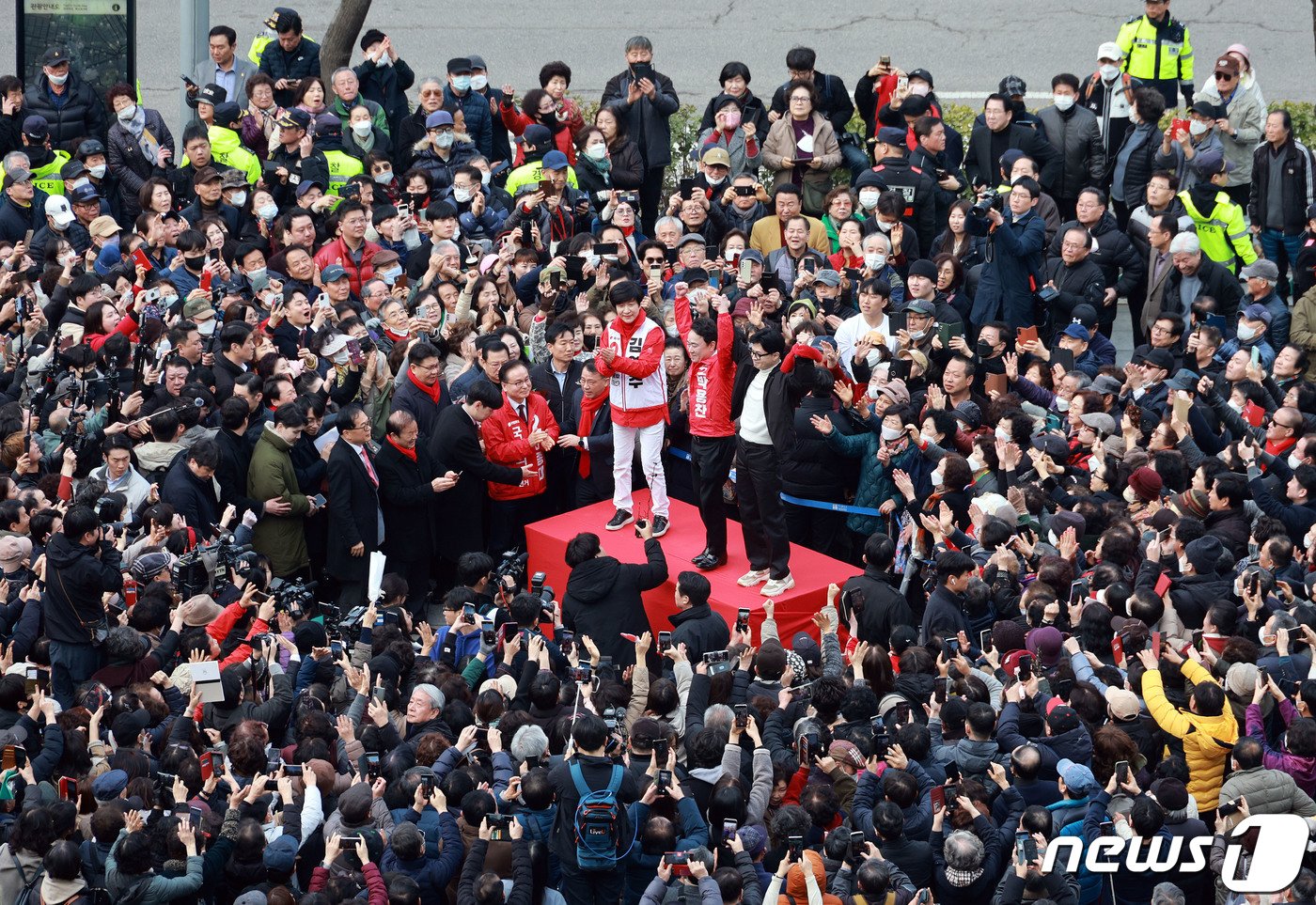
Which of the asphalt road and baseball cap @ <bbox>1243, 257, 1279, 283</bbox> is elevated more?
the asphalt road

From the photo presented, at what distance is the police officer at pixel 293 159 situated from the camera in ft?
50.6

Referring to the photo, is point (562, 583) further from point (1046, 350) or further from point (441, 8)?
point (441, 8)

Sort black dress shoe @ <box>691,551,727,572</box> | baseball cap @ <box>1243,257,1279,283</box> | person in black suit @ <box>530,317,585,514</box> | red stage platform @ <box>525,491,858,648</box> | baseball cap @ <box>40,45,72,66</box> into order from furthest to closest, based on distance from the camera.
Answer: baseball cap @ <box>40,45,72,66</box>, baseball cap @ <box>1243,257,1279,283</box>, person in black suit @ <box>530,317,585,514</box>, black dress shoe @ <box>691,551,727,572</box>, red stage platform @ <box>525,491,858,648</box>

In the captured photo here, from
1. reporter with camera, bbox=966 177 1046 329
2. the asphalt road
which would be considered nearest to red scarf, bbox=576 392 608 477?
reporter with camera, bbox=966 177 1046 329

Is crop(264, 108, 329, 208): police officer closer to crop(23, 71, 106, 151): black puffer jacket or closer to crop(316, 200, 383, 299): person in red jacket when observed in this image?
crop(316, 200, 383, 299): person in red jacket

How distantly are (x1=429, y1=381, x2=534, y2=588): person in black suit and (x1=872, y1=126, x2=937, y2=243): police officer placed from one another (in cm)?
427

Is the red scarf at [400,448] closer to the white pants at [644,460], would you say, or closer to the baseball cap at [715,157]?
the white pants at [644,460]

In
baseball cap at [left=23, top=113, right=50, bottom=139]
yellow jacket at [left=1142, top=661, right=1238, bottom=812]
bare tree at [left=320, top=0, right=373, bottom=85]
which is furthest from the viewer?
bare tree at [left=320, top=0, right=373, bottom=85]

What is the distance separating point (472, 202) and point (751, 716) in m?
6.99

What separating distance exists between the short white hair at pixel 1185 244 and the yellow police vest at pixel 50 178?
30.0 ft

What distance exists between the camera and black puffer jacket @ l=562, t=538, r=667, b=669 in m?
11.3

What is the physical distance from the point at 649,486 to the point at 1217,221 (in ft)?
17.0

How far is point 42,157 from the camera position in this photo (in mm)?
15781

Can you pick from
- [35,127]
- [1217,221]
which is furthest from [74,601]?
[1217,221]
